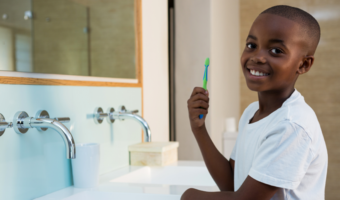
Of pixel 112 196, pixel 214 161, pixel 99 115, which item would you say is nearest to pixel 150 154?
pixel 99 115

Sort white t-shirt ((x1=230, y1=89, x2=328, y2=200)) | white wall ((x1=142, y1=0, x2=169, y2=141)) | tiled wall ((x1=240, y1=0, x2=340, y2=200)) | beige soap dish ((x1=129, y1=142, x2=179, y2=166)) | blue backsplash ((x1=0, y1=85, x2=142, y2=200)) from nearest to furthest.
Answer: white t-shirt ((x1=230, y1=89, x2=328, y2=200))
blue backsplash ((x1=0, y1=85, x2=142, y2=200))
beige soap dish ((x1=129, y1=142, x2=179, y2=166))
white wall ((x1=142, y1=0, x2=169, y2=141))
tiled wall ((x1=240, y1=0, x2=340, y2=200))

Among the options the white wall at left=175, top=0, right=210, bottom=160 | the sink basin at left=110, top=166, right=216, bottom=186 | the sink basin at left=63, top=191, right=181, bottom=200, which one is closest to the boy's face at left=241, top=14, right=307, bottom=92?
the sink basin at left=63, top=191, right=181, bottom=200

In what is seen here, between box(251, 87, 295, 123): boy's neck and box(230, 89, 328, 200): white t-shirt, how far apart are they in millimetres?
27

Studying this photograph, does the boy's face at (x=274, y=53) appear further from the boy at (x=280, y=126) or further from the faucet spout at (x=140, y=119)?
the faucet spout at (x=140, y=119)

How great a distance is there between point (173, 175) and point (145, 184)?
0.88ft

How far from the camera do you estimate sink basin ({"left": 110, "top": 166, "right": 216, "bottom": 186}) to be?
4.14 ft

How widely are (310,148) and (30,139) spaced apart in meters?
0.64

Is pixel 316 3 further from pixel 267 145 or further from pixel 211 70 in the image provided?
pixel 267 145

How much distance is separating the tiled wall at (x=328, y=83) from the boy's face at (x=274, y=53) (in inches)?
92.0

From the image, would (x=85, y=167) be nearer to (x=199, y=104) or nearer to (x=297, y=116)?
(x=199, y=104)

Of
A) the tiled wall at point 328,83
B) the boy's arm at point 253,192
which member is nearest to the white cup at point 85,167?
the boy's arm at point 253,192

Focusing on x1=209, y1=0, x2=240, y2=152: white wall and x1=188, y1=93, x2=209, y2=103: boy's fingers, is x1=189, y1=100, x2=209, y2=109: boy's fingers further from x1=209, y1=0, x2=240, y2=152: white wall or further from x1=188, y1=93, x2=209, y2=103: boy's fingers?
x1=209, y1=0, x2=240, y2=152: white wall

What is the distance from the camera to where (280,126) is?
62 cm

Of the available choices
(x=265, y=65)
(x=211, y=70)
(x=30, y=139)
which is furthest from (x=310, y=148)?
(x=211, y=70)
